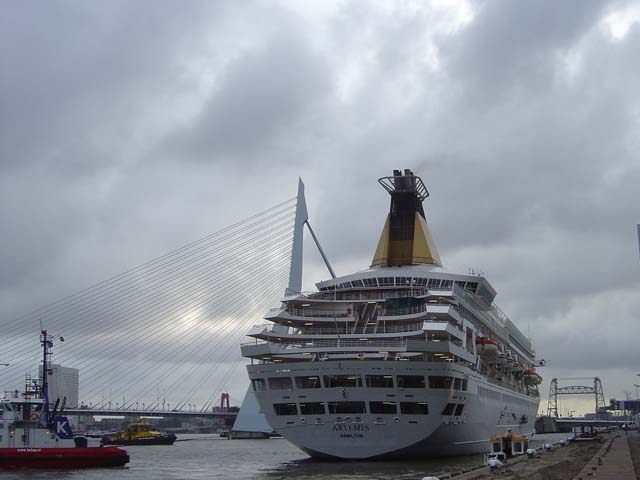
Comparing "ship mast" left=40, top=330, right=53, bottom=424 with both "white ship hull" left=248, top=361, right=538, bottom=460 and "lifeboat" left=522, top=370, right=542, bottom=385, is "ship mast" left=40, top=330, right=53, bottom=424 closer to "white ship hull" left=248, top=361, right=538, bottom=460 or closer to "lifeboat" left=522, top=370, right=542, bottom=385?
"white ship hull" left=248, top=361, right=538, bottom=460

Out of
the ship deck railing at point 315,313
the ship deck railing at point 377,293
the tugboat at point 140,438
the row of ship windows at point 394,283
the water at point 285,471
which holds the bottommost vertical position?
the tugboat at point 140,438

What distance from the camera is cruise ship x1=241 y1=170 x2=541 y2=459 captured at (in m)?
40.6

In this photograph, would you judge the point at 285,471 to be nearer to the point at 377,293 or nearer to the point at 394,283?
the point at 377,293

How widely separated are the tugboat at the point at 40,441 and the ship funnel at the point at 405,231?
26491 mm

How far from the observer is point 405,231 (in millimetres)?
64562

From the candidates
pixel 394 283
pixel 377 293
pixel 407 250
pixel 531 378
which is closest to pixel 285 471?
pixel 377 293

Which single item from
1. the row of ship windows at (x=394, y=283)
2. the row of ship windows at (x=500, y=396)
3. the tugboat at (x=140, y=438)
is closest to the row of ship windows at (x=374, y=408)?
the row of ship windows at (x=500, y=396)

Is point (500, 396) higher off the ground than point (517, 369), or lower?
lower

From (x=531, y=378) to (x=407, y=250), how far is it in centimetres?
2227

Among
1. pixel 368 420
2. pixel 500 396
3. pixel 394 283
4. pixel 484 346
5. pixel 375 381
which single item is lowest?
pixel 368 420

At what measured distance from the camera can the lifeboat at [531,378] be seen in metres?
73.8

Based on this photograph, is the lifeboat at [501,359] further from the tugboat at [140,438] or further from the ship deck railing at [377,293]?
the tugboat at [140,438]

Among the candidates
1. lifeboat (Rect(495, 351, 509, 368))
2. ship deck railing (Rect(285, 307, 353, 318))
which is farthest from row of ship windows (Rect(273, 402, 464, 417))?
lifeboat (Rect(495, 351, 509, 368))

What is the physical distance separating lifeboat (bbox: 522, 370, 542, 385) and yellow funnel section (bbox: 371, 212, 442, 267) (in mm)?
16272
